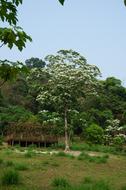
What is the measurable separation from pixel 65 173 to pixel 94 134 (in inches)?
637

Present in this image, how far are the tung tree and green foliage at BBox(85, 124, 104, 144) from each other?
10.9 feet

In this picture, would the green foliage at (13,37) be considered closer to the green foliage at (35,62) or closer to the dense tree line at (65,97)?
the dense tree line at (65,97)

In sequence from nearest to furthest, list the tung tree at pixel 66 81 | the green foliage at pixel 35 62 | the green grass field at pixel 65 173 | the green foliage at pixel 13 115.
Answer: the green grass field at pixel 65 173 < the tung tree at pixel 66 81 < the green foliage at pixel 13 115 < the green foliage at pixel 35 62

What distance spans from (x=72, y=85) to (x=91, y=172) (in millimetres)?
11815

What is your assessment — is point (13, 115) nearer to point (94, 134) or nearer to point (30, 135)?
point (30, 135)

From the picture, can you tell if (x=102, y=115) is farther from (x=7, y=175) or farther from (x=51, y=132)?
(x=7, y=175)

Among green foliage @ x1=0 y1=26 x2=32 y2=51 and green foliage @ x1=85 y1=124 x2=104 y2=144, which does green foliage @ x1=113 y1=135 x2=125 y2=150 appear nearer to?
green foliage @ x1=85 y1=124 x2=104 y2=144

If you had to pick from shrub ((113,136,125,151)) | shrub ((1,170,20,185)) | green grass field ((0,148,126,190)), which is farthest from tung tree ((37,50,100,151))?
shrub ((1,170,20,185))

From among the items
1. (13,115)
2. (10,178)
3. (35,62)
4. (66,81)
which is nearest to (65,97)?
(66,81)

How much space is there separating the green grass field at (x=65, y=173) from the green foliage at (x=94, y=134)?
11.3m

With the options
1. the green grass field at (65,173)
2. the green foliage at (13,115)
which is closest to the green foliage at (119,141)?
the green foliage at (13,115)

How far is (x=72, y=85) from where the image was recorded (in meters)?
23.9

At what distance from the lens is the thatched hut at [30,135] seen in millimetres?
25922

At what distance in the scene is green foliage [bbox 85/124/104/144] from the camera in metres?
27.6
